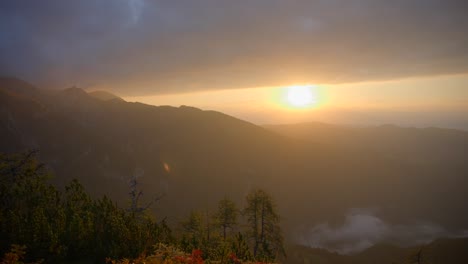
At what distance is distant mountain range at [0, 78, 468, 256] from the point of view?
121125 millimetres

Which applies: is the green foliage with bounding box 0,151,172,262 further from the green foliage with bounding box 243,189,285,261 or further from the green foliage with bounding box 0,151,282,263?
the green foliage with bounding box 243,189,285,261

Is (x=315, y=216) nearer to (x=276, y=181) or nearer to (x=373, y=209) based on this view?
(x=276, y=181)

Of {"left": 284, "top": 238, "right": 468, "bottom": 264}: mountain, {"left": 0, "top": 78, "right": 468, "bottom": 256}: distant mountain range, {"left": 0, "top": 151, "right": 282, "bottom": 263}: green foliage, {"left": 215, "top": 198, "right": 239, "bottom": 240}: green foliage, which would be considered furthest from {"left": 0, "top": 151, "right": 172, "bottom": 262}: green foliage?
{"left": 0, "top": 78, "right": 468, "bottom": 256}: distant mountain range

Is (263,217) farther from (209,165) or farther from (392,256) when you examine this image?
(209,165)

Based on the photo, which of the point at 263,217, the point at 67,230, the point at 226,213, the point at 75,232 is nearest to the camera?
the point at 75,232

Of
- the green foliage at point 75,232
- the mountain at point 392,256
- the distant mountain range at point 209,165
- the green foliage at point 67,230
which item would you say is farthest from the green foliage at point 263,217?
the distant mountain range at point 209,165

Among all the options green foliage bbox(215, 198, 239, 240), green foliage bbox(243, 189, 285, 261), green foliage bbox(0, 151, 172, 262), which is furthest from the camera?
green foliage bbox(215, 198, 239, 240)

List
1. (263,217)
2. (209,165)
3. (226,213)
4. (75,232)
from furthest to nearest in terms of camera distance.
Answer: (209,165)
(226,213)
(263,217)
(75,232)

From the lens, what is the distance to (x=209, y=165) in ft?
441

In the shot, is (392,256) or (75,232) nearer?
(75,232)

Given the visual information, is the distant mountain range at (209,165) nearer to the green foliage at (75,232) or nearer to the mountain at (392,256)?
the mountain at (392,256)

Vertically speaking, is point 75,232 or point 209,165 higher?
point 75,232

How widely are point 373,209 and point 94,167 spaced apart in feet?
431

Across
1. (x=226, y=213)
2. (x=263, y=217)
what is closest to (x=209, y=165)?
(x=226, y=213)
